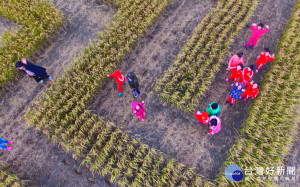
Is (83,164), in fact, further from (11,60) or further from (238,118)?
(238,118)

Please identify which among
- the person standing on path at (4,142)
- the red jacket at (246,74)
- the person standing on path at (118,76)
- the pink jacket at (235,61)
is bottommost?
the red jacket at (246,74)

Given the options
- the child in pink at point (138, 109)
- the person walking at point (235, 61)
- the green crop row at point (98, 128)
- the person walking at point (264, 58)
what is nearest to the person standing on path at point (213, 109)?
the person walking at point (235, 61)

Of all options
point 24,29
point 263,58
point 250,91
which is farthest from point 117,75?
point 263,58

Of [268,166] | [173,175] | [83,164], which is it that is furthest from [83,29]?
[268,166]

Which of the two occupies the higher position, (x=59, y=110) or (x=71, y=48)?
(x=71, y=48)

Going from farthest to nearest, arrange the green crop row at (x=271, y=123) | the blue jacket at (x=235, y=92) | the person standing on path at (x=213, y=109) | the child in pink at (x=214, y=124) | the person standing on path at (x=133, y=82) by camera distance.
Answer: the blue jacket at (x=235, y=92) < the person standing on path at (x=133, y=82) < the person standing on path at (x=213, y=109) < the child in pink at (x=214, y=124) < the green crop row at (x=271, y=123)

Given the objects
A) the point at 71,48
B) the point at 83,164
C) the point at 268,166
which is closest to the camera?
Result: the point at 268,166

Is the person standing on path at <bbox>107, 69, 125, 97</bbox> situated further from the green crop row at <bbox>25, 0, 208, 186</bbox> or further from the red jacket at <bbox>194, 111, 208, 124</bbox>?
the red jacket at <bbox>194, 111, 208, 124</bbox>

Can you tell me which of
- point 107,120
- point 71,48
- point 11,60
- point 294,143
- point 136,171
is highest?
point 11,60

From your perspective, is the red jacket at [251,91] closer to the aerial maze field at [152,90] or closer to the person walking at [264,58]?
the aerial maze field at [152,90]
